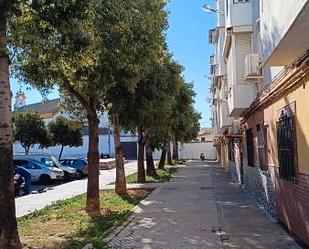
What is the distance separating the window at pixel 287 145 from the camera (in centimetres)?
1009

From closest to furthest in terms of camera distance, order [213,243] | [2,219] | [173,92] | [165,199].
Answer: [2,219] → [213,243] → [165,199] → [173,92]

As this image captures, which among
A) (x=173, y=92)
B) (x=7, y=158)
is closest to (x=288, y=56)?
(x=7, y=158)

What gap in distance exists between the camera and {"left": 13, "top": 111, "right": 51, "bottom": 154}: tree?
47.3 meters

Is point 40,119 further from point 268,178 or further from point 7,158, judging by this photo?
point 7,158

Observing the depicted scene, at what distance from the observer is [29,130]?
4734 cm

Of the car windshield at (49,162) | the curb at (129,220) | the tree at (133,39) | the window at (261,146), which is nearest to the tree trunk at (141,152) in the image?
the curb at (129,220)

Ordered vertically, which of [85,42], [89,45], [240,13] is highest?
[240,13]

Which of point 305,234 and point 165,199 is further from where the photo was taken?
point 165,199

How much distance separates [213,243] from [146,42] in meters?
5.66

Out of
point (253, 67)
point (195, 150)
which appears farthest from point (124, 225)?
point (195, 150)

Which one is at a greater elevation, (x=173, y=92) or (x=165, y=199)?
(x=173, y=92)

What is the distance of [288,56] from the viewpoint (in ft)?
30.8

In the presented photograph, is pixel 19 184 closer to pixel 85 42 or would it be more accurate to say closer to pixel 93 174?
pixel 93 174

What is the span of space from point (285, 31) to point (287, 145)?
3634mm
